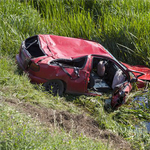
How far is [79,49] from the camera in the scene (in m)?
8.34

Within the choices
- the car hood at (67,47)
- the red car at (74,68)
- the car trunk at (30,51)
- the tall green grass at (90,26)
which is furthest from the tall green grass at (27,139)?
the tall green grass at (90,26)

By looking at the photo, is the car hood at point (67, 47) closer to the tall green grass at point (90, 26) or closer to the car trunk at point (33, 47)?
the car trunk at point (33, 47)

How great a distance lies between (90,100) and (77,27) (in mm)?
4126

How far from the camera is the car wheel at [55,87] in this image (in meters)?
7.52

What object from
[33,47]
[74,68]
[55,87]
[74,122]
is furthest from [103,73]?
[74,122]

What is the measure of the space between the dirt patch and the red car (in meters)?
1.04

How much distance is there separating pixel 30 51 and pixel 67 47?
1049 mm

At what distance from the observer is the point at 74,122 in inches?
253

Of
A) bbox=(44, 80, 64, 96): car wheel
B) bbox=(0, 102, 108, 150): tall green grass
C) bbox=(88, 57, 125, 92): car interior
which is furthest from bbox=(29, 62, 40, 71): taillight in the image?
bbox=(0, 102, 108, 150): tall green grass

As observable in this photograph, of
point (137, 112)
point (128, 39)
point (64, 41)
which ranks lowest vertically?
point (137, 112)

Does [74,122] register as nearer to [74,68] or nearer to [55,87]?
[55,87]

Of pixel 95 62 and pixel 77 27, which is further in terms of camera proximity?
pixel 77 27

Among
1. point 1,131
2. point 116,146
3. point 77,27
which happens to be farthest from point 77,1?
point 1,131

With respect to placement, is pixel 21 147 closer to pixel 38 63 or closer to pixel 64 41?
pixel 38 63
